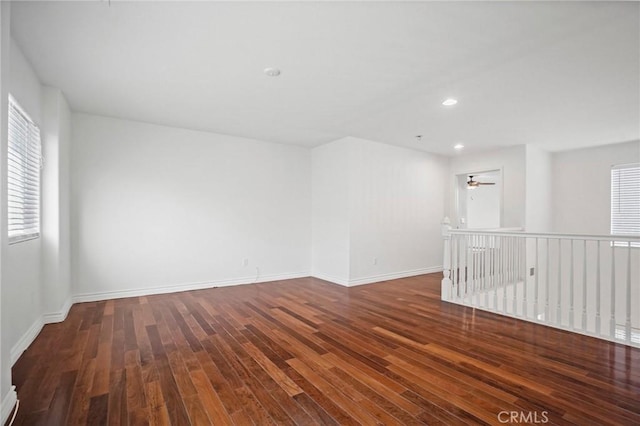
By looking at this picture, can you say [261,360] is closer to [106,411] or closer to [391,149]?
[106,411]

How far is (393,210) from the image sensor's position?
233 inches

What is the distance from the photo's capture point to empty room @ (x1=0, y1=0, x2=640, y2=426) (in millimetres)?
2021

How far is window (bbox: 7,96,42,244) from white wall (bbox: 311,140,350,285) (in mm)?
4007

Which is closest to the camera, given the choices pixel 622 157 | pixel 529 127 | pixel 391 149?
pixel 529 127

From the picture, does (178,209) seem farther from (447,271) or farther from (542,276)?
(542,276)

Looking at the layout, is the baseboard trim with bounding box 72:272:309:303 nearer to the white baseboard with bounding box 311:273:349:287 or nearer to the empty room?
the empty room

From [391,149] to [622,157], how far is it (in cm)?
392

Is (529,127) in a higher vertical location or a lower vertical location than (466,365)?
higher

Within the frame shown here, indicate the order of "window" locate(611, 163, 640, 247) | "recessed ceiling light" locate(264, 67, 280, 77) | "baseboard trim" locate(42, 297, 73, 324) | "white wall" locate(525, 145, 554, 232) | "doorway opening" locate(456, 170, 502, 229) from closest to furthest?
"recessed ceiling light" locate(264, 67, 280, 77)
"baseboard trim" locate(42, 297, 73, 324)
"window" locate(611, 163, 640, 247)
"white wall" locate(525, 145, 554, 232)
"doorway opening" locate(456, 170, 502, 229)

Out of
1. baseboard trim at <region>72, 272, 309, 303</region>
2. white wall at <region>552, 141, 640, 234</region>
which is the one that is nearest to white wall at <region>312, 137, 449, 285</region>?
baseboard trim at <region>72, 272, 309, 303</region>

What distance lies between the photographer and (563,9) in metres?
2.01

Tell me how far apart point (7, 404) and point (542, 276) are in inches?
296

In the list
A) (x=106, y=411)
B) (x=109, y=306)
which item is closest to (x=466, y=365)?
(x=106, y=411)

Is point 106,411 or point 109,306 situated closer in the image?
point 106,411
